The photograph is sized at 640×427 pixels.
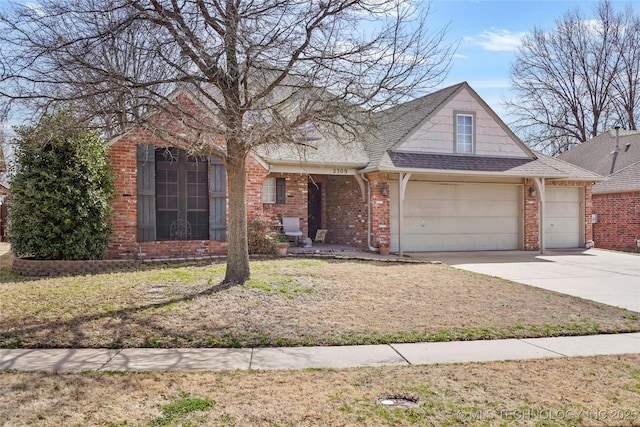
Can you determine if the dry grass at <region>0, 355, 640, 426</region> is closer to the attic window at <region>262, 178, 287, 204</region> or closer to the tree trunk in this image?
the tree trunk

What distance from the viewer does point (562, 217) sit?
17391 millimetres

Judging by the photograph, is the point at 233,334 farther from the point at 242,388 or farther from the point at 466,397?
the point at 466,397

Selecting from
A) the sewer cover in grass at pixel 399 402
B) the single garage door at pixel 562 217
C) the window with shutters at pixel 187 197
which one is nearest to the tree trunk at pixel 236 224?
the window with shutters at pixel 187 197

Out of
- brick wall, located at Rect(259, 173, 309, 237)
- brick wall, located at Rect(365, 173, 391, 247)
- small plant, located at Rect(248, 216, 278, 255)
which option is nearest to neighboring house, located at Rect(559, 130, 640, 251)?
brick wall, located at Rect(365, 173, 391, 247)

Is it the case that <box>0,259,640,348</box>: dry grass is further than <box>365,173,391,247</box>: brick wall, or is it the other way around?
<box>365,173,391,247</box>: brick wall

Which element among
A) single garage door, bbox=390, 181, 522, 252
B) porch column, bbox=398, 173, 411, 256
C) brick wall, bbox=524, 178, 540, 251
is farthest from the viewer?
brick wall, bbox=524, 178, 540, 251

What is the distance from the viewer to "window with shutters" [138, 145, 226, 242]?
12398 millimetres

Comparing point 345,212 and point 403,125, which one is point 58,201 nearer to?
point 345,212

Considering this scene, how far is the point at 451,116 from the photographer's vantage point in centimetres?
1545

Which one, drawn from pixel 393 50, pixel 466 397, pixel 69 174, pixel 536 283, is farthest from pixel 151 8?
pixel 536 283

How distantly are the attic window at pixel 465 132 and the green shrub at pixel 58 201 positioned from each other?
35.4ft

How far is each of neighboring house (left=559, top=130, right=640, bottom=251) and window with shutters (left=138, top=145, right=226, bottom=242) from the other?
1553cm

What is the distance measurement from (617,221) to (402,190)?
10.8m

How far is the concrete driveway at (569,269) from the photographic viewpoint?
8891 millimetres
